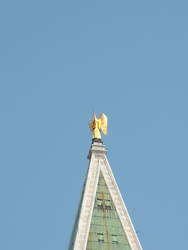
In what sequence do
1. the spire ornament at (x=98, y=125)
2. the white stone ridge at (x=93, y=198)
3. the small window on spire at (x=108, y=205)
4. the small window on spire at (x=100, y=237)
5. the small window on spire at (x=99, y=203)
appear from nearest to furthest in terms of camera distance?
the small window on spire at (x=100, y=237) → the white stone ridge at (x=93, y=198) → the small window on spire at (x=99, y=203) → the small window on spire at (x=108, y=205) → the spire ornament at (x=98, y=125)

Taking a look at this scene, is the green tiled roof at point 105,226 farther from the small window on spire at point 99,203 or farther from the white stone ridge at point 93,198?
the white stone ridge at point 93,198

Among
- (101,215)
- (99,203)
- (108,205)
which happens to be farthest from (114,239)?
(99,203)

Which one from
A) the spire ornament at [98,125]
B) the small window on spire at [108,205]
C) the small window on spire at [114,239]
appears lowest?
the small window on spire at [114,239]

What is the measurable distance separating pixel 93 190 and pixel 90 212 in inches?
108

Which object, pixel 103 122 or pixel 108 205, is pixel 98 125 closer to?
pixel 103 122

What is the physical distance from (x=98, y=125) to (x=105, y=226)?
1305cm

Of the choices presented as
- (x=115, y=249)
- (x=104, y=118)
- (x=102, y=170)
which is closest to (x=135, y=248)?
(x=115, y=249)

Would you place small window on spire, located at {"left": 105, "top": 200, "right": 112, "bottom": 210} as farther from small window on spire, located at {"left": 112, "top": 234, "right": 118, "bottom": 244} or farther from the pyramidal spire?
small window on spire, located at {"left": 112, "top": 234, "right": 118, "bottom": 244}

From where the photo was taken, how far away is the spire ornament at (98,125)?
339ft

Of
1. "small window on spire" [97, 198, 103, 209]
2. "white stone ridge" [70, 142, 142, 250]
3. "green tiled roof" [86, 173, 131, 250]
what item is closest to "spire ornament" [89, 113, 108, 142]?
"white stone ridge" [70, 142, 142, 250]

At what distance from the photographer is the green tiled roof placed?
305 feet

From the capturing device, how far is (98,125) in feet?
341

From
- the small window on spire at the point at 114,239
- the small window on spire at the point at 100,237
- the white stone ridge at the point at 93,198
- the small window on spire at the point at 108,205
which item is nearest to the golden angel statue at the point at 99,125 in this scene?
the white stone ridge at the point at 93,198

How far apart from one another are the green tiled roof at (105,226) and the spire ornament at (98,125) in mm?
6435
